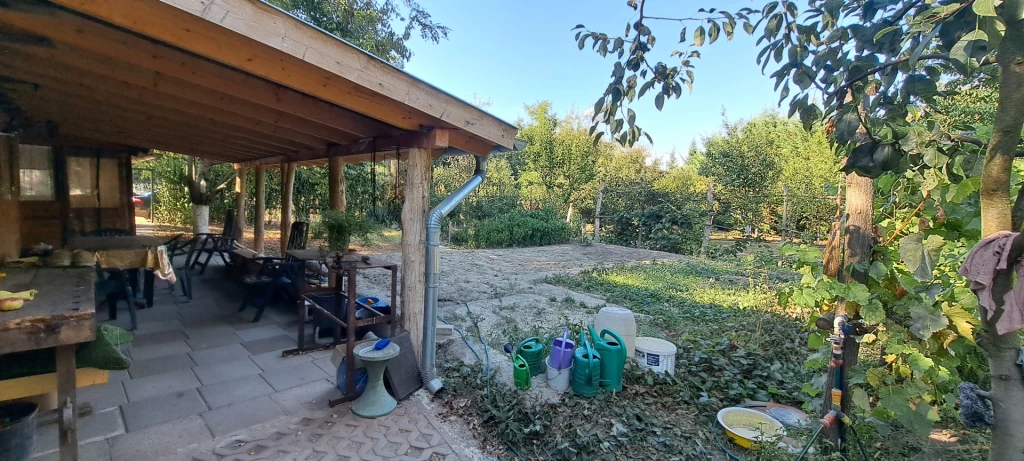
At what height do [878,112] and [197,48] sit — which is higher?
[197,48]

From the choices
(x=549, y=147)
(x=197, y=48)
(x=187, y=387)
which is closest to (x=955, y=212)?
(x=197, y=48)

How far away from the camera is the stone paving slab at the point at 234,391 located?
283 cm

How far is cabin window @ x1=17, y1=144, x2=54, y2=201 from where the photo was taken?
16.0ft

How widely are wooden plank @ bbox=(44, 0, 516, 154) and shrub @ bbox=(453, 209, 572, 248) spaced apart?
855 cm

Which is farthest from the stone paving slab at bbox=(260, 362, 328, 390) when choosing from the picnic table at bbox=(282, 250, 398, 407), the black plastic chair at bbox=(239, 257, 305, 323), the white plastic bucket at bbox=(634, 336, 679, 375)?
the white plastic bucket at bbox=(634, 336, 679, 375)

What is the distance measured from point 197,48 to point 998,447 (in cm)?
338

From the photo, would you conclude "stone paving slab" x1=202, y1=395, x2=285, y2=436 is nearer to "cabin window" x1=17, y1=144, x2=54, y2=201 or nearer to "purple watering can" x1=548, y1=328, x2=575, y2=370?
"purple watering can" x1=548, y1=328, x2=575, y2=370

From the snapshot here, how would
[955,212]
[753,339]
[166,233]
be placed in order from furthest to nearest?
[166,233] < [753,339] < [955,212]

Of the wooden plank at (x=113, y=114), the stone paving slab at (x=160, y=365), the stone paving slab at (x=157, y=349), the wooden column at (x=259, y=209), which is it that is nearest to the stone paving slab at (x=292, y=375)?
the stone paving slab at (x=160, y=365)

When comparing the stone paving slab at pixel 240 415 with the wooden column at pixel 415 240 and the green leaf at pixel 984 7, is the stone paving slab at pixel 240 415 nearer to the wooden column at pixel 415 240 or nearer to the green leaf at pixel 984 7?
the wooden column at pixel 415 240

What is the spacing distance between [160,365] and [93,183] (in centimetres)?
414

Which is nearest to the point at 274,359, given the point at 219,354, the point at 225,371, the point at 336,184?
the point at 225,371

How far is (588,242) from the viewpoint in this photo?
11797 mm

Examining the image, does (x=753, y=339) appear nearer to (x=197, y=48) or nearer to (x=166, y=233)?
(x=197, y=48)
